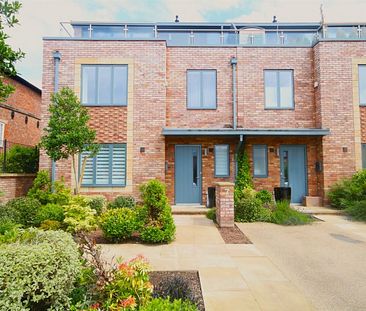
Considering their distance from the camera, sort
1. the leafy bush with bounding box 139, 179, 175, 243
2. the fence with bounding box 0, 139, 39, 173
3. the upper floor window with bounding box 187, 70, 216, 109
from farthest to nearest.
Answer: the upper floor window with bounding box 187, 70, 216, 109 → the fence with bounding box 0, 139, 39, 173 → the leafy bush with bounding box 139, 179, 175, 243

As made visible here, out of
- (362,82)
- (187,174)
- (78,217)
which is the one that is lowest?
(78,217)

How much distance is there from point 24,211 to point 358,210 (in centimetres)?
1069

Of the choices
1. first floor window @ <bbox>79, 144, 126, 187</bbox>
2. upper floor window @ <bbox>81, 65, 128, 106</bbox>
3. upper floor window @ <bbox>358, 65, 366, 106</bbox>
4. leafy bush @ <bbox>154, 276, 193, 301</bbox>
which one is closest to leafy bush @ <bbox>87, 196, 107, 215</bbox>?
first floor window @ <bbox>79, 144, 126, 187</bbox>

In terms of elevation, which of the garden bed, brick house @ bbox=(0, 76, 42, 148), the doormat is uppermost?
brick house @ bbox=(0, 76, 42, 148)

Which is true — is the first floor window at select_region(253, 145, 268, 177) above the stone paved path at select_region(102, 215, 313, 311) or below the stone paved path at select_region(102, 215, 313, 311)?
above

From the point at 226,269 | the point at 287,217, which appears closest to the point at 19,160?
the point at 226,269

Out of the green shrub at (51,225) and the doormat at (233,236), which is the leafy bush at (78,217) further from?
the doormat at (233,236)

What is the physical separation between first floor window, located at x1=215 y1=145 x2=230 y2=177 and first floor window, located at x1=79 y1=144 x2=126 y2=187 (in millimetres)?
4090

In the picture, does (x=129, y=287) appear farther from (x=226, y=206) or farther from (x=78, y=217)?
(x=226, y=206)

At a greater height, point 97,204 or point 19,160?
point 19,160

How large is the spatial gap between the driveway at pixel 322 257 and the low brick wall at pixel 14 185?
8650mm

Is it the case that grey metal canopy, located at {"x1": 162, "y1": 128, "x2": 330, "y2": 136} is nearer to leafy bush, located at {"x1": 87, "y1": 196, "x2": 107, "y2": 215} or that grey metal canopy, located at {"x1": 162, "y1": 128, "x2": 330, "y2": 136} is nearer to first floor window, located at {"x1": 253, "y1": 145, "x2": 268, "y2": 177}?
first floor window, located at {"x1": 253, "y1": 145, "x2": 268, "y2": 177}

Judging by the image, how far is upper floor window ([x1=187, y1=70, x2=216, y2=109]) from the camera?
11836 millimetres

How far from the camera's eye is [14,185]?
33.1 ft
